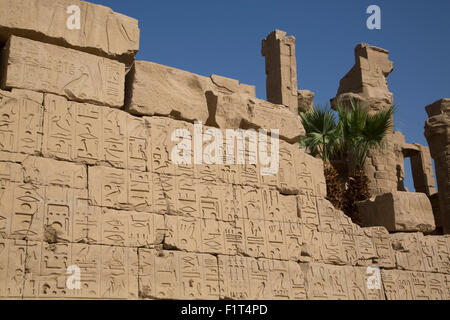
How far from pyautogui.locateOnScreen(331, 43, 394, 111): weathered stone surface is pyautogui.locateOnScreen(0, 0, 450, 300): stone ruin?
9.77 meters

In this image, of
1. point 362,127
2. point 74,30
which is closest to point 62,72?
point 74,30

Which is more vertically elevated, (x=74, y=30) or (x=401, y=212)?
(x=74, y=30)

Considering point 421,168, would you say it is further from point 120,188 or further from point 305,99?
point 120,188

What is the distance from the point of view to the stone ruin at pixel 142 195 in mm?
4941

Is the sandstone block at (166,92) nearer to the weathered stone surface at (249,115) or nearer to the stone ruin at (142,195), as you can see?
the stone ruin at (142,195)

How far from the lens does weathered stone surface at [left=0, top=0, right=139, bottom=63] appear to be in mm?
5383

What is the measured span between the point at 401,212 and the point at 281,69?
1100 cm

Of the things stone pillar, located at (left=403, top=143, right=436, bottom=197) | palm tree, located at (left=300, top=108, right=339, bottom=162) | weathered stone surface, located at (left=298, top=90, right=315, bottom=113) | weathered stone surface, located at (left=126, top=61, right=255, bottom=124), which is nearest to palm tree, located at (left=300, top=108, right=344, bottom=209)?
palm tree, located at (left=300, top=108, right=339, bottom=162)

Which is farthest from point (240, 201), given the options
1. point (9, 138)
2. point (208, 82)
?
point (9, 138)

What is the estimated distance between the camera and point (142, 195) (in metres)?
5.48

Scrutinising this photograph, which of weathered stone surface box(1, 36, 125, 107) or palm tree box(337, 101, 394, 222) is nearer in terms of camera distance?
weathered stone surface box(1, 36, 125, 107)

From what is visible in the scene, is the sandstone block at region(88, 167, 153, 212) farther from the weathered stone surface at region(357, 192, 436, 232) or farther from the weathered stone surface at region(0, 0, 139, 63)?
the weathered stone surface at region(357, 192, 436, 232)
